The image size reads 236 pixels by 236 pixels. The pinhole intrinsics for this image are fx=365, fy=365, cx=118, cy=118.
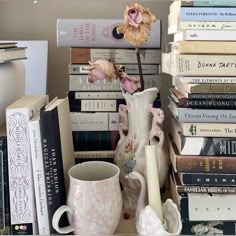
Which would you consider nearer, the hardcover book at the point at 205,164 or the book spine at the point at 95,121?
the hardcover book at the point at 205,164

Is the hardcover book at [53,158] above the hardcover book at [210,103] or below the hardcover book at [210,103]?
below

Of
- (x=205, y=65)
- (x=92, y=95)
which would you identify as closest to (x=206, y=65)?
(x=205, y=65)

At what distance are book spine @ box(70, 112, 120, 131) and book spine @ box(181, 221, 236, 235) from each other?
0.68 feet

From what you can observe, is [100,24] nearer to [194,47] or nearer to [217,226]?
[194,47]

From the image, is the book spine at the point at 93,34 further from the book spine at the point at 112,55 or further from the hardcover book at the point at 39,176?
the hardcover book at the point at 39,176

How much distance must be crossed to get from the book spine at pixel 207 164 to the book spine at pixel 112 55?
8.1 inches

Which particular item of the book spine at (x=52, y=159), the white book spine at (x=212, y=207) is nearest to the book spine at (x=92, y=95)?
the book spine at (x=52, y=159)

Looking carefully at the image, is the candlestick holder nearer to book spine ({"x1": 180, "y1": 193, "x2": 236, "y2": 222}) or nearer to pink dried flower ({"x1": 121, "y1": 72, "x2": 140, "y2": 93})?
book spine ({"x1": 180, "y1": 193, "x2": 236, "y2": 222})

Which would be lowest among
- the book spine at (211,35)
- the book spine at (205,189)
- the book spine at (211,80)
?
the book spine at (205,189)

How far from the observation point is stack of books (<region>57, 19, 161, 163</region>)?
63 cm

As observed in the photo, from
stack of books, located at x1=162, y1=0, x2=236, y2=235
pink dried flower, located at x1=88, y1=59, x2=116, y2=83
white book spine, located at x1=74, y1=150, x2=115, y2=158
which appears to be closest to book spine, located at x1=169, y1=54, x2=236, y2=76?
stack of books, located at x1=162, y1=0, x2=236, y2=235

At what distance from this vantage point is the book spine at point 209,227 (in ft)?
1.67

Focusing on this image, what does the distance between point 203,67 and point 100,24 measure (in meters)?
0.22

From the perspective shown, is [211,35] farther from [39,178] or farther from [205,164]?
[39,178]
